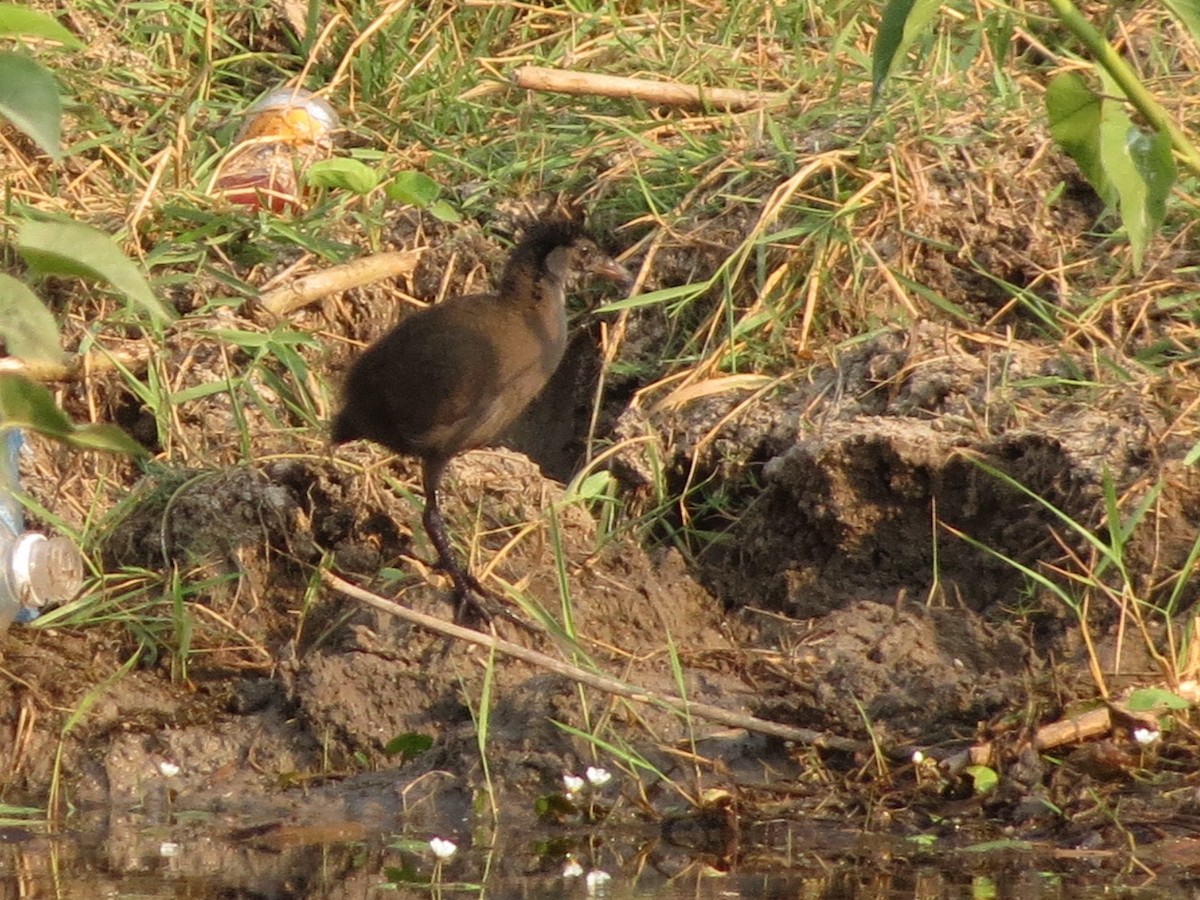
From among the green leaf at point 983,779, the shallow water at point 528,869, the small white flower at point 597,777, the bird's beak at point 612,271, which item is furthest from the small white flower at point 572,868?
the bird's beak at point 612,271

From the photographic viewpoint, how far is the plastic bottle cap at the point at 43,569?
14.1 feet

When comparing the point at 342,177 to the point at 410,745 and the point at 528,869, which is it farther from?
the point at 528,869

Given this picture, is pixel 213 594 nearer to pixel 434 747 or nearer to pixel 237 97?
pixel 434 747

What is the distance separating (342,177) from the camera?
591 cm

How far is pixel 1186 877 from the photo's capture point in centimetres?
327

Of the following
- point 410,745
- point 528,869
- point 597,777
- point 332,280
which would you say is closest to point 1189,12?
point 528,869

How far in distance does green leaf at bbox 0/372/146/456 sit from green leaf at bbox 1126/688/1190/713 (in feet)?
9.52

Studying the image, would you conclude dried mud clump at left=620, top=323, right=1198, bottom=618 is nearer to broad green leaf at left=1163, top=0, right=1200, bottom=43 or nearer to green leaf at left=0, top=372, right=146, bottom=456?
broad green leaf at left=1163, top=0, right=1200, bottom=43

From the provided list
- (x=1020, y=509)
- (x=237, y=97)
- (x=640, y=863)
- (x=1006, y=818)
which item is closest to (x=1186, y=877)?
(x=1006, y=818)

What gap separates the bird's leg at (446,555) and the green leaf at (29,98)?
11.0ft

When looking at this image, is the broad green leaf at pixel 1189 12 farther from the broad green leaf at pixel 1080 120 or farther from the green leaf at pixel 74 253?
the green leaf at pixel 74 253

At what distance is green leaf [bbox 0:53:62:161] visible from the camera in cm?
110

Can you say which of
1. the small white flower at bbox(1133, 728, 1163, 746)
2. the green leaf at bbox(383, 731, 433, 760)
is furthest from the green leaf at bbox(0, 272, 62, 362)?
the green leaf at bbox(383, 731, 433, 760)

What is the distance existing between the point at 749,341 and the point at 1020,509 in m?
1.05
